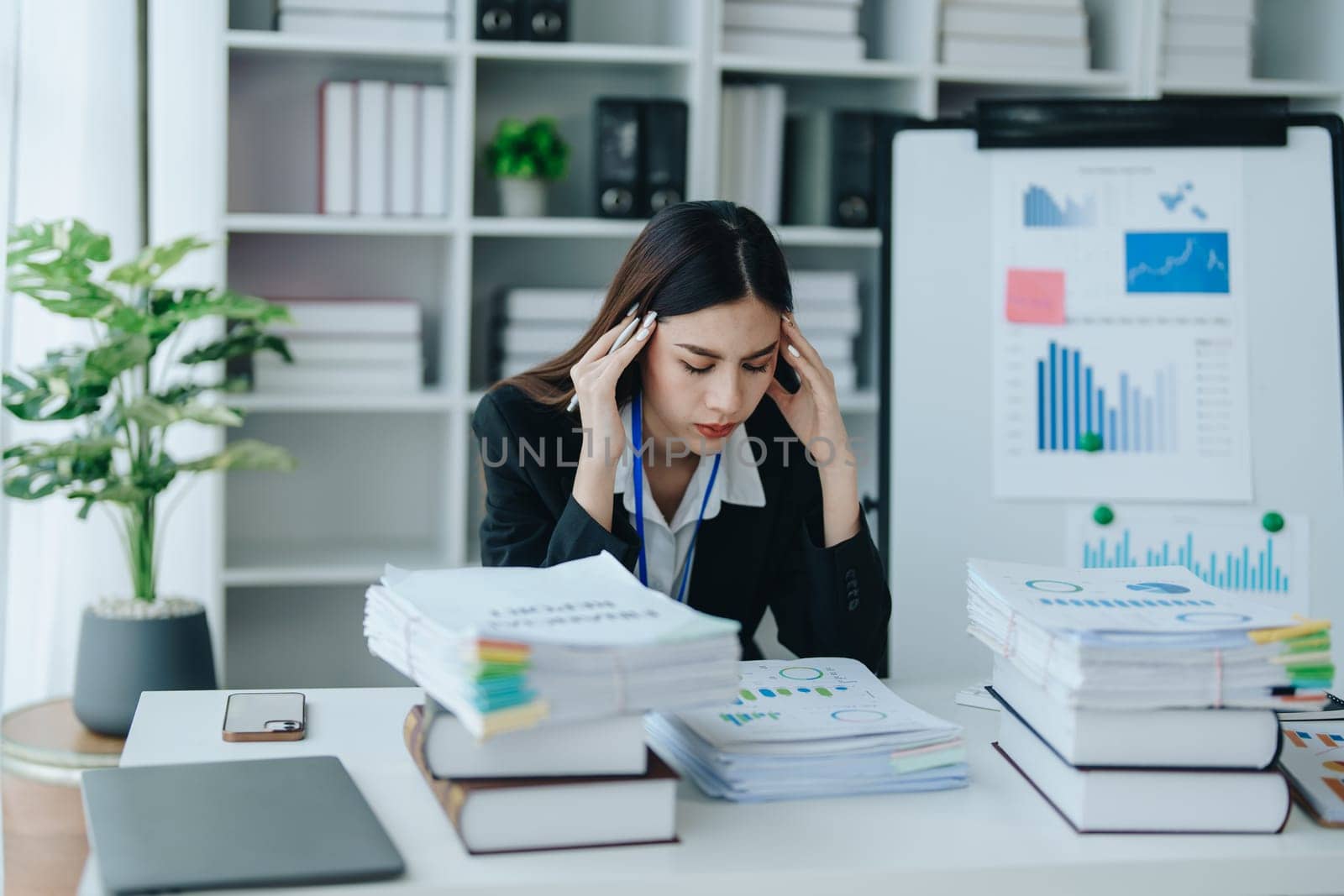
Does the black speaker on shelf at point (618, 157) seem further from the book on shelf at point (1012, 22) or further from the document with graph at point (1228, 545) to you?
the document with graph at point (1228, 545)

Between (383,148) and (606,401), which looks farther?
(383,148)

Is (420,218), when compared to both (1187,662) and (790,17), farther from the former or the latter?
(1187,662)

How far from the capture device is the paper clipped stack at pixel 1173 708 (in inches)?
39.4

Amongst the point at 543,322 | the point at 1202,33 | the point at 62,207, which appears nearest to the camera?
the point at 62,207

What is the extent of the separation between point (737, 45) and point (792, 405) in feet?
3.94

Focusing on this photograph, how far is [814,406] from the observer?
6.20 ft

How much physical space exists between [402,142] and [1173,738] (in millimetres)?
2117

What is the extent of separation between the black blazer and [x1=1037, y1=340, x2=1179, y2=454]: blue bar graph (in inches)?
21.0

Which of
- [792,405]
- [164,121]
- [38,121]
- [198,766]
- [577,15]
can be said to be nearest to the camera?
[198,766]

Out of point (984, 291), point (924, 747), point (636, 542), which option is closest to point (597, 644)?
point (924, 747)

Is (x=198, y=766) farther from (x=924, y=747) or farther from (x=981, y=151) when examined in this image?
(x=981, y=151)

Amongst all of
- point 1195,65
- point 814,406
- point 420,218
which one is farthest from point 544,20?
point 1195,65

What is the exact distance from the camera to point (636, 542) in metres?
Answer: 1.73

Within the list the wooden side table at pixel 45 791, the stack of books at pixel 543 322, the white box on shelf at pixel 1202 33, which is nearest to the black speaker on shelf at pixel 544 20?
the stack of books at pixel 543 322
